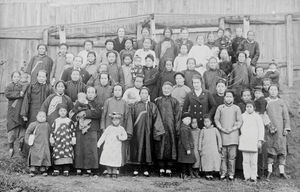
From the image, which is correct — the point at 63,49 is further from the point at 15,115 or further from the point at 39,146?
the point at 39,146

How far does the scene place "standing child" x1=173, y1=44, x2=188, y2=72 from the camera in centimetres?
1142

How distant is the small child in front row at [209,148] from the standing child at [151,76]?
61.5 inches

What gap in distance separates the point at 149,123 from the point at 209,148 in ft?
4.46

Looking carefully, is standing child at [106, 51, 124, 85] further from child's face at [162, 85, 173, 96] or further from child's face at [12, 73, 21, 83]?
child's face at [12, 73, 21, 83]

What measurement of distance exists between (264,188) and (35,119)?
5.07 meters

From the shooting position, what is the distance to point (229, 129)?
9641 millimetres

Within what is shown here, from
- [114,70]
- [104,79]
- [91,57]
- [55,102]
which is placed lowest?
[55,102]

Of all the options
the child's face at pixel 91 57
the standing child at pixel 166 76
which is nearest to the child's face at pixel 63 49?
the child's face at pixel 91 57

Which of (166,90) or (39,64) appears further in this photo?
(39,64)

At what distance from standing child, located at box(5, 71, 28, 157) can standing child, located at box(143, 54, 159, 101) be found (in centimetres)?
275

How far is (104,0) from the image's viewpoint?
48.9 ft

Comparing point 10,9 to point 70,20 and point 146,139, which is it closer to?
point 70,20

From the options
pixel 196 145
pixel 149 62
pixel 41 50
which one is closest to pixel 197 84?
pixel 196 145

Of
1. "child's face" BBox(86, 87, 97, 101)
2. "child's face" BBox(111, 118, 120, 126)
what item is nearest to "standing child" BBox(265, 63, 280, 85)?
"child's face" BBox(111, 118, 120, 126)
